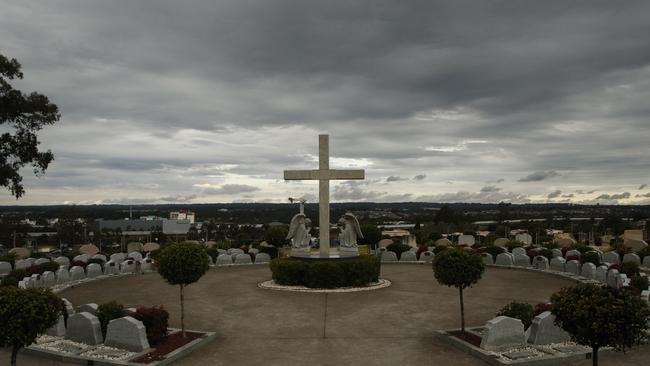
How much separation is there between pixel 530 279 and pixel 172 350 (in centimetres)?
1921

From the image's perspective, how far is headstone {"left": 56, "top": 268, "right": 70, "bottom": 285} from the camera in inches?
992

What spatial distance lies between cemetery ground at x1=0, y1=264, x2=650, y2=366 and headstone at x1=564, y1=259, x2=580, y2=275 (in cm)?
140

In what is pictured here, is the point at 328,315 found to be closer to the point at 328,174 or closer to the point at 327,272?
the point at 327,272

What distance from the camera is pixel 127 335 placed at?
42.5 feet

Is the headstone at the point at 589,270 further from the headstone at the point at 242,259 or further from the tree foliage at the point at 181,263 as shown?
the headstone at the point at 242,259

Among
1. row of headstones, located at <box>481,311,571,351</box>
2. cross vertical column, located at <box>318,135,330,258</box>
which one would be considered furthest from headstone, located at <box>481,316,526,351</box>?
cross vertical column, located at <box>318,135,330,258</box>

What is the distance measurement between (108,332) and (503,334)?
33.7ft

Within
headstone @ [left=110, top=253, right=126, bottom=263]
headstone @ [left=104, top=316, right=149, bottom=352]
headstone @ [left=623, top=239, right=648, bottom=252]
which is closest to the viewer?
headstone @ [left=104, top=316, right=149, bottom=352]

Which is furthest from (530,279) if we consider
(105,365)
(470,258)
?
(105,365)

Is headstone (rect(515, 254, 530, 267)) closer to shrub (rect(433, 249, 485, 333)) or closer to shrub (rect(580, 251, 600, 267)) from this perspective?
shrub (rect(580, 251, 600, 267))

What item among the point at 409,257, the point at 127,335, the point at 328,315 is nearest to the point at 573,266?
the point at 409,257

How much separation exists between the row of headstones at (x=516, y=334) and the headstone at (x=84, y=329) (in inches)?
397

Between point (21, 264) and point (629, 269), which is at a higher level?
point (629, 269)

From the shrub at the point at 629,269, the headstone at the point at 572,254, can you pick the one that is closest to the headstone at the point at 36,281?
the shrub at the point at 629,269
